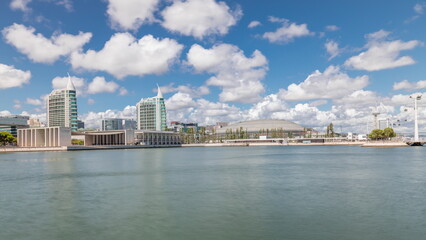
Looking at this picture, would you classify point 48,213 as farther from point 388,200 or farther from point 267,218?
point 388,200

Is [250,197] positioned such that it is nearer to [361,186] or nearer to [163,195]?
[163,195]

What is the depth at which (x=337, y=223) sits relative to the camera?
72.8ft

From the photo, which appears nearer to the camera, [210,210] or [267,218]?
[267,218]

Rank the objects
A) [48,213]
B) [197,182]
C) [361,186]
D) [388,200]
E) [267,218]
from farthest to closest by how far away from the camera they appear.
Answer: [197,182] → [361,186] → [388,200] → [48,213] → [267,218]

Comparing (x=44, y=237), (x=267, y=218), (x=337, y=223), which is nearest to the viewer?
(x=44, y=237)

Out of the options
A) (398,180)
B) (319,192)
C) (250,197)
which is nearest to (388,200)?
(319,192)

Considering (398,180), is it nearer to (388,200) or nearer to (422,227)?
(388,200)

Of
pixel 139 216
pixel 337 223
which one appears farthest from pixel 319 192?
pixel 139 216

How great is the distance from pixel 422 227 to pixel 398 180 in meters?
23.5

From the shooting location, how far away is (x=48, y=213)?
86.8ft

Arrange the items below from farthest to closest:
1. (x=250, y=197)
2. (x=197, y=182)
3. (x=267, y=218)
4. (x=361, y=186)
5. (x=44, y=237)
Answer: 1. (x=197, y=182)
2. (x=361, y=186)
3. (x=250, y=197)
4. (x=267, y=218)
5. (x=44, y=237)

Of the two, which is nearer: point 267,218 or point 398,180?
point 267,218

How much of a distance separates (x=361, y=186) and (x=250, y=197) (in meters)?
13.5

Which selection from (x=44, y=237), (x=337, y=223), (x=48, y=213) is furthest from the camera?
(x=48, y=213)
